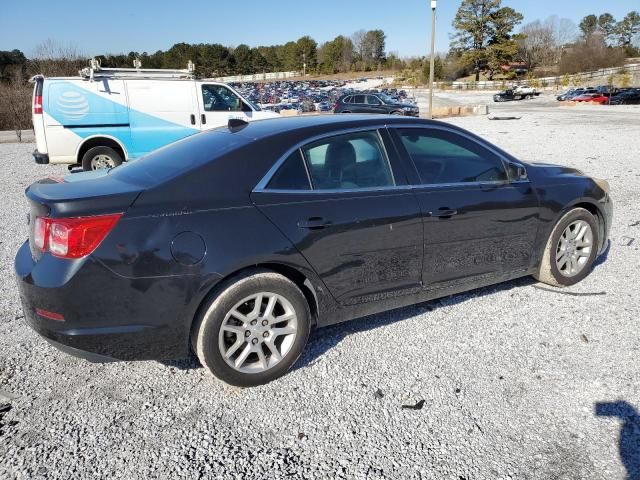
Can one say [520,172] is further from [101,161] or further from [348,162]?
[101,161]

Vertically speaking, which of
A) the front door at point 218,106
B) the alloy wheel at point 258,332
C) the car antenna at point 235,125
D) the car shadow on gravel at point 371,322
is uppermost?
the front door at point 218,106

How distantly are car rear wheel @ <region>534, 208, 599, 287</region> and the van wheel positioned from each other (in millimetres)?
8448

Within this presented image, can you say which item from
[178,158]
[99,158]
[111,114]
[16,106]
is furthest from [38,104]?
[16,106]

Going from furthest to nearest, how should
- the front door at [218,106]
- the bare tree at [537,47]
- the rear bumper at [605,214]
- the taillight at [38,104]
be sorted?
the bare tree at [537,47]
the front door at [218,106]
the taillight at [38,104]
the rear bumper at [605,214]

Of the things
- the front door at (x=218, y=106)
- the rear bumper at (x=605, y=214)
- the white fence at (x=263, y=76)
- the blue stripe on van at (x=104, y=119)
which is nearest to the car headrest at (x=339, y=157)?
the rear bumper at (x=605, y=214)

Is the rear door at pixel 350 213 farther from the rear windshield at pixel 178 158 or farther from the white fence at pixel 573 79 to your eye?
the white fence at pixel 573 79

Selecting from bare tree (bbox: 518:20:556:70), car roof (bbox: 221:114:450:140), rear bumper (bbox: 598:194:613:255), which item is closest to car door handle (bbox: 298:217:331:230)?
car roof (bbox: 221:114:450:140)

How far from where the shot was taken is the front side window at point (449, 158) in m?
3.53

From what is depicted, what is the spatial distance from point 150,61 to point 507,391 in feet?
455

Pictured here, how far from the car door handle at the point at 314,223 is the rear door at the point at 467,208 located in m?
0.77

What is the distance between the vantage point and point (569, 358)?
3.26m

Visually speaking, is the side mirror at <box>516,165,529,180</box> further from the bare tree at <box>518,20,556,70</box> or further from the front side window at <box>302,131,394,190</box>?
the bare tree at <box>518,20,556,70</box>

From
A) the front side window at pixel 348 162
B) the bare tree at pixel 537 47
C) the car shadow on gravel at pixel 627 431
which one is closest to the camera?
the car shadow on gravel at pixel 627 431

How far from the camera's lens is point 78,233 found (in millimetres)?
2549
